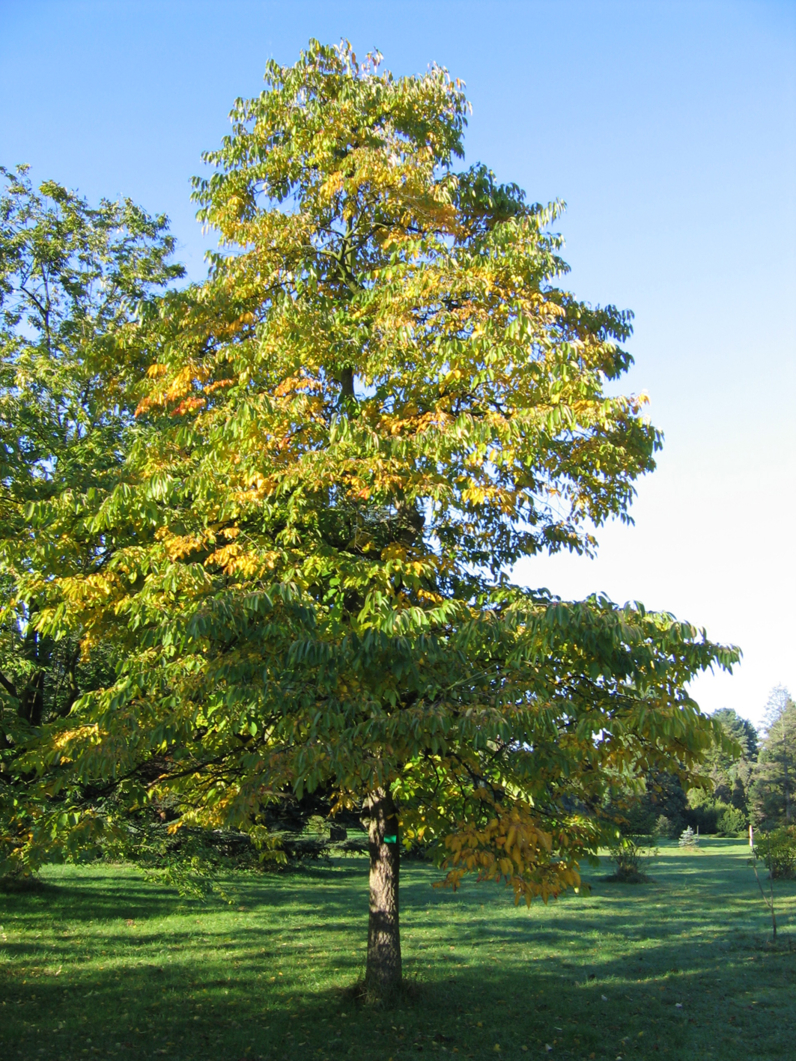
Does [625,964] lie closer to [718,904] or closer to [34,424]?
[718,904]

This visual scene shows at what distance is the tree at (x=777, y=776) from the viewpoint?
49375 millimetres

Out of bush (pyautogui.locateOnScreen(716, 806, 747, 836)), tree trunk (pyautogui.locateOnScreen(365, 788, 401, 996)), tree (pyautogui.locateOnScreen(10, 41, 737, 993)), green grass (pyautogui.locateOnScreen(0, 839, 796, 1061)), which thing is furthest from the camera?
bush (pyautogui.locateOnScreen(716, 806, 747, 836))

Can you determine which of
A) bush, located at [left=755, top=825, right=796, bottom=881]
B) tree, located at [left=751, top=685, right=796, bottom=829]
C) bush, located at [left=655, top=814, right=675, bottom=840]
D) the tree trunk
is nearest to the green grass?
the tree trunk

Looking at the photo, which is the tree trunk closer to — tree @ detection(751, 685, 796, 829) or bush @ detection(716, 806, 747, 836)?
tree @ detection(751, 685, 796, 829)

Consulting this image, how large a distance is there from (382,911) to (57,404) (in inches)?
374

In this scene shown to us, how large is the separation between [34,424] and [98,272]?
15.1ft

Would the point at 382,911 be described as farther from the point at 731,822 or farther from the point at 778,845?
the point at 731,822

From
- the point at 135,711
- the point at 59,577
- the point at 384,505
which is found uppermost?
Answer: the point at 384,505

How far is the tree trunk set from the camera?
→ 8.62 meters

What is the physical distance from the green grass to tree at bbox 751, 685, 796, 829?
3342cm

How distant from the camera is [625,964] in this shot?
12688 millimetres

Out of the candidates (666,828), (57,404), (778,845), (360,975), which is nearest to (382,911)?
(360,975)

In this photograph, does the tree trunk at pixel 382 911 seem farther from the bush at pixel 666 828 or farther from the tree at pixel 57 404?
the bush at pixel 666 828

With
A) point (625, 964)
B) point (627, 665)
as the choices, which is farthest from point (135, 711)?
point (625, 964)
